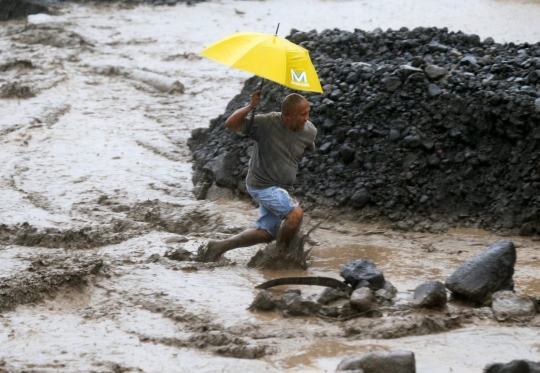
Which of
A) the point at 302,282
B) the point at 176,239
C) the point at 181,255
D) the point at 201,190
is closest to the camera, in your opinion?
the point at 302,282

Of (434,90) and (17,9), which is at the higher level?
(17,9)

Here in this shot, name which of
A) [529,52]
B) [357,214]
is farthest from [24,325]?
[529,52]

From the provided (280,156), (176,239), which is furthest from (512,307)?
(176,239)

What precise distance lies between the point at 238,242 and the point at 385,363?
8.05 ft

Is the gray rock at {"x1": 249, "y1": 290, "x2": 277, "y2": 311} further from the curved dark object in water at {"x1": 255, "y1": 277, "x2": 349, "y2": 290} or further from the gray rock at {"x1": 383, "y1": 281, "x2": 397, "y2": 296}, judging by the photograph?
the gray rock at {"x1": 383, "y1": 281, "x2": 397, "y2": 296}

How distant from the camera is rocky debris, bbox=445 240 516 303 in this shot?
5.27 meters

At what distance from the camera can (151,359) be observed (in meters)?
4.48

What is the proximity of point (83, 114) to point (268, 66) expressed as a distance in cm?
634

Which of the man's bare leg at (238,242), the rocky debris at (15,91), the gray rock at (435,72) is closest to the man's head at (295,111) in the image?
the man's bare leg at (238,242)

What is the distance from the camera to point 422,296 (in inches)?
205

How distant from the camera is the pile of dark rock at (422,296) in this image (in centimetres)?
511

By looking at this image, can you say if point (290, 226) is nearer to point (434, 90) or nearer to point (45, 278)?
point (45, 278)

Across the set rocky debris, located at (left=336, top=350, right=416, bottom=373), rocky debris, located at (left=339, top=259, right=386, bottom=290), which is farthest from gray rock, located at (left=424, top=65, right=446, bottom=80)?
rocky debris, located at (left=336, top=350, right=416, bottom=373)

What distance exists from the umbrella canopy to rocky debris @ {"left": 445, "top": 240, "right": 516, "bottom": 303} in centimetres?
176
